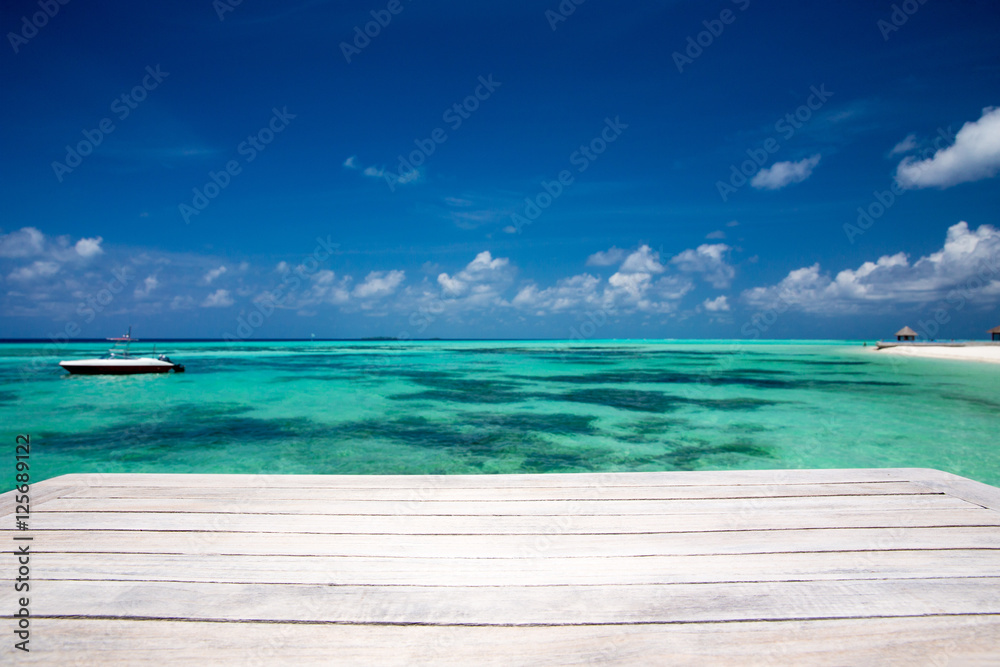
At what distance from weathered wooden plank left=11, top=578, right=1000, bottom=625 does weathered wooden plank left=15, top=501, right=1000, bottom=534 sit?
0.52 m

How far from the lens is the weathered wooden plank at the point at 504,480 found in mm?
3051

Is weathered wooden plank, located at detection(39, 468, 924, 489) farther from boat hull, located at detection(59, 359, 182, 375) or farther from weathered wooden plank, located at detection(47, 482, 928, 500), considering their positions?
boat hull, located at detection(59, 359, 182, 375)

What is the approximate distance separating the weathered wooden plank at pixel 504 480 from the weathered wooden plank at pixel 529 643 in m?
1.41

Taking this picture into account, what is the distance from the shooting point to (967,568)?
1990mm

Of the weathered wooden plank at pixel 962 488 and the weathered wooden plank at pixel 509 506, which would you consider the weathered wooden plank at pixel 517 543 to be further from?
the weathered wooden plank at pixel 962 488

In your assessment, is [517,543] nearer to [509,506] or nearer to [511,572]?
[511,572]

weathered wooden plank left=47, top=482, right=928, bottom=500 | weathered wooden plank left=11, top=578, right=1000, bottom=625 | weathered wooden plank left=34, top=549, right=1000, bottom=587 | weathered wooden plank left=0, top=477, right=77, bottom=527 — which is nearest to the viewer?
weathered wooden plank left=11, top=578, right=1000, bottom=625

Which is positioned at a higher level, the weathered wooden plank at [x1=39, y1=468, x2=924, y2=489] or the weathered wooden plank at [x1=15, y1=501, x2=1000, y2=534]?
the weathered wooden plank at [x1=39, y1=468, x2=924, y2=489]

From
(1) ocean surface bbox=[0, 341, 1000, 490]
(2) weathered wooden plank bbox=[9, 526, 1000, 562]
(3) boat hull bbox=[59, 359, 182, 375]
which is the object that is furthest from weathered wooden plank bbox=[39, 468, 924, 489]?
(3) boat hull bbox=[59, 359, 182, 375]

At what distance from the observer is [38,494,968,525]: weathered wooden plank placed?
261cm

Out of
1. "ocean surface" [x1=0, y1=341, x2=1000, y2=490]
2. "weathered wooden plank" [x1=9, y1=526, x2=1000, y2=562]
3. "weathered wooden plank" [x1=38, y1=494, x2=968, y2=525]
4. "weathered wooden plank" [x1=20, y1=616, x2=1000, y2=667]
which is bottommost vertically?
"ocean surface" [x1=0, y1=341, x2=1000, y2=490]

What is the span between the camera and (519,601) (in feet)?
5.82

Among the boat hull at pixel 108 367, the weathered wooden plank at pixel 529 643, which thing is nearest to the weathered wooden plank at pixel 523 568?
the weathered wooden plank at pixel 529 643

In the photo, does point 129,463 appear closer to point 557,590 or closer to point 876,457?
point 557,590
